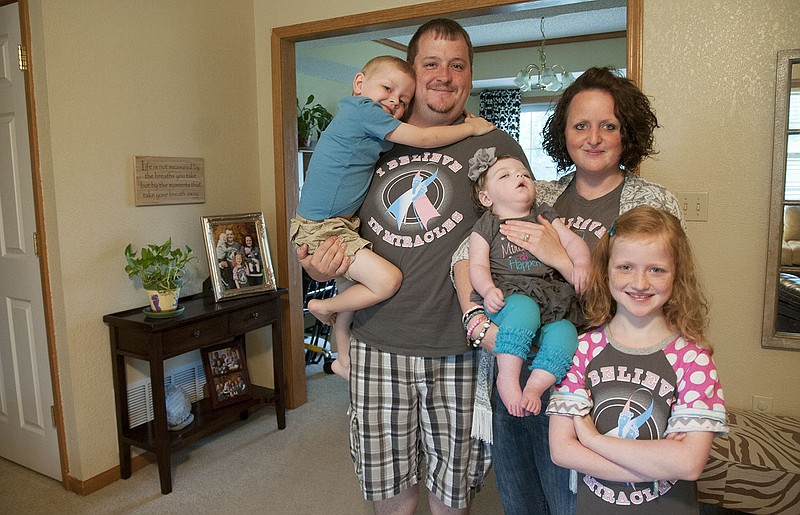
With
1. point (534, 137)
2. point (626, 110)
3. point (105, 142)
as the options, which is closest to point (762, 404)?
point (626, 110)

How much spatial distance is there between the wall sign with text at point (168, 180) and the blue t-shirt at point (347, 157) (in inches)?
61.0

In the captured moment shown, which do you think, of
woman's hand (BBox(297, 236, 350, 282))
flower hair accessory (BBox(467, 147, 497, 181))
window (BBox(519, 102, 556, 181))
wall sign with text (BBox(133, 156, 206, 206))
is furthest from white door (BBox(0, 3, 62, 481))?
window (BBox(519, 102, 556, 181))

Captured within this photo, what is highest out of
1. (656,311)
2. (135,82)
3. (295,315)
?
(135,82)

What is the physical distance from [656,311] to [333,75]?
17.0 ft


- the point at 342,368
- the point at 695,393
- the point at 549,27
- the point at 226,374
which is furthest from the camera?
the point at 549,27

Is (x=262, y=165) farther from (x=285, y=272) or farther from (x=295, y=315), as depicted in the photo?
(x=295, y=315)

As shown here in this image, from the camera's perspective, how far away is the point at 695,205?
2.53 metres

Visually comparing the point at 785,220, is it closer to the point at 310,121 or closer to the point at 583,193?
→ the point at 583,193

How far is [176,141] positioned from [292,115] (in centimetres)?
75

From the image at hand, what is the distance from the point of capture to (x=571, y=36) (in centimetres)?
661

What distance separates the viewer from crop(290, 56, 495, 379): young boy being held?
64.2 inches

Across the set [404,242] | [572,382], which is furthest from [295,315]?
[572,382]

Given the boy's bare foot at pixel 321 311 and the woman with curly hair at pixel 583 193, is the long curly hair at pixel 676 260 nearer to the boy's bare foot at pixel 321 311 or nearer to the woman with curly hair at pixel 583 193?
the woman with curly hair at pixel 583 193

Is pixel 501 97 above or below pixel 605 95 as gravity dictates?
above
